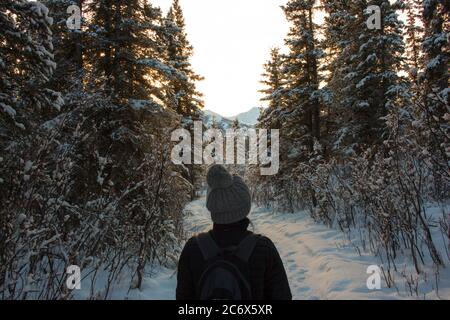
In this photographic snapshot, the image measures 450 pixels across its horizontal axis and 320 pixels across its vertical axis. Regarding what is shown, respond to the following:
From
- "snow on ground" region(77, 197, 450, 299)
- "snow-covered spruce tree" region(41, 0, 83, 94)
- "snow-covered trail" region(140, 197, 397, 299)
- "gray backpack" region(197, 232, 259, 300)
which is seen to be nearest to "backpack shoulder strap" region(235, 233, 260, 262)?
"gray backpack" region(197, 232, 259, 300)

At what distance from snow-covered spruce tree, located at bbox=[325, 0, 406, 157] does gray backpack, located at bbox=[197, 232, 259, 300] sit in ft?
48.4

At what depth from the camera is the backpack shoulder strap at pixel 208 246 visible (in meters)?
2.16

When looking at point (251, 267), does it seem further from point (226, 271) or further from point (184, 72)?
point (184, 72)

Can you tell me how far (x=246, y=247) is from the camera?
216cm

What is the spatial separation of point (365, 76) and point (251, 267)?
16.3 meters

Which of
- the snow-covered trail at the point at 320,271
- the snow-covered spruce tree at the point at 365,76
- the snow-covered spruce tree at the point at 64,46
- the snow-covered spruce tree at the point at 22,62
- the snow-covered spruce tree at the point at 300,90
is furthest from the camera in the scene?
the snow-covered spruce tree at the point at 300,90

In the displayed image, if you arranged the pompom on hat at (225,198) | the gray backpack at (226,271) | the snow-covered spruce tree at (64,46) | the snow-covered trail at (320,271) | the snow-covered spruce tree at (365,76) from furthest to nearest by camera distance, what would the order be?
the snow-covered spruce tree at (365,76), the snow-covered spruce tree at (64,46), the snow-covered trail at (320,271), the pompom on hat at (225,198), the gray backpack at (226,271)

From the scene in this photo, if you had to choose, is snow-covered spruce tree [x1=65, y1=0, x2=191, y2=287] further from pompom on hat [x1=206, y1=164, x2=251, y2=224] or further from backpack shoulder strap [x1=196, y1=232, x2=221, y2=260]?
backpack shoulder strap [x1=196, y1=232, x2=221, y2=260]

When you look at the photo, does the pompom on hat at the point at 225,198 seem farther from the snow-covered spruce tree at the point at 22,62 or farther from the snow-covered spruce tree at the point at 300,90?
the snow-covered spruce tree at the point at 300,90

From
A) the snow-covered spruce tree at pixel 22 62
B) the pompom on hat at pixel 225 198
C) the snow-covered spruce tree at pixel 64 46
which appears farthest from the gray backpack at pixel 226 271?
the snow-covered spruce tree at pixel 64 46

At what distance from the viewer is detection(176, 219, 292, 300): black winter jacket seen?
2174 mm

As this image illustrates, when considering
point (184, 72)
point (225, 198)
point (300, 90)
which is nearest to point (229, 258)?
point (225, 198)
